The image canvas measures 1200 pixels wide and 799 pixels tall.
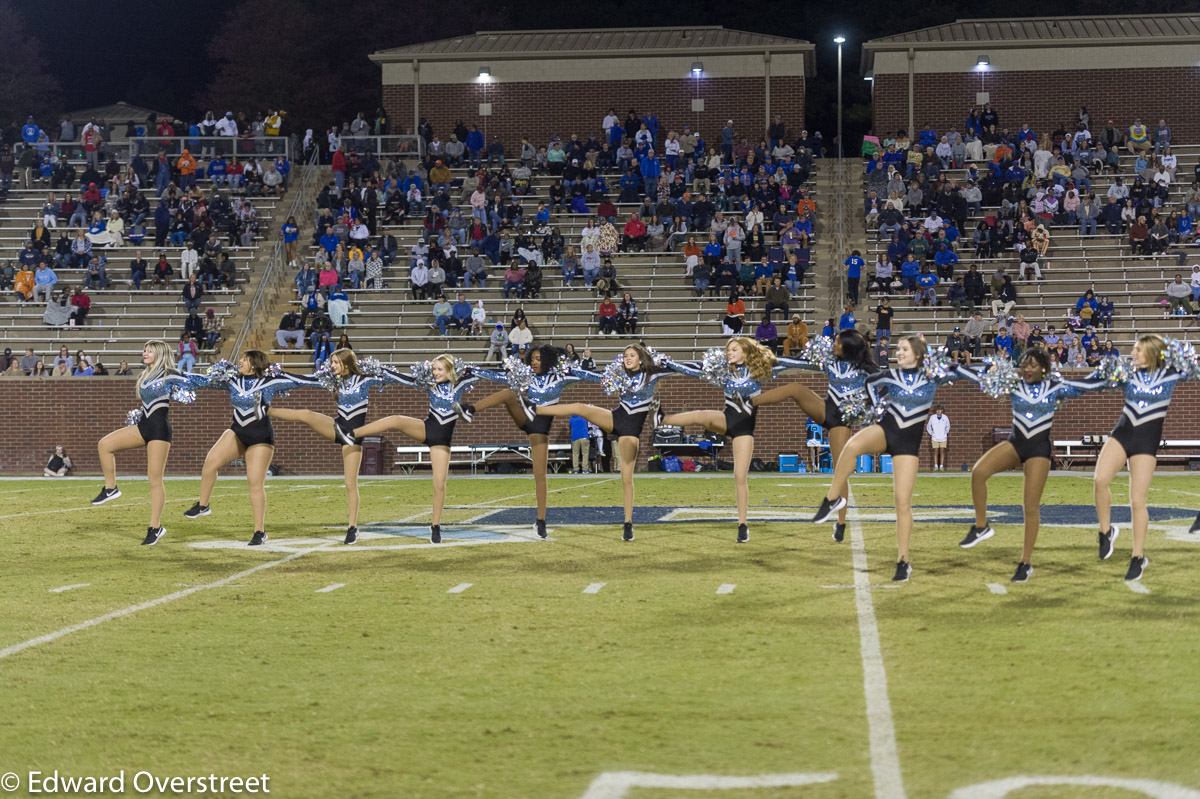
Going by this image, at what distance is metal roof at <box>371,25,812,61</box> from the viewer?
3691 cm

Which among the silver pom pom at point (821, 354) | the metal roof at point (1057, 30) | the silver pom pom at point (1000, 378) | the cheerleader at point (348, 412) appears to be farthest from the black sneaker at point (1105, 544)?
the metal roof at point (1057, 30)

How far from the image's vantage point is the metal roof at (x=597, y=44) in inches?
1453

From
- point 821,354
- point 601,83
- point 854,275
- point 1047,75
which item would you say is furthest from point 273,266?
point 821,354

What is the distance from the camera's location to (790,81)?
3684 cm

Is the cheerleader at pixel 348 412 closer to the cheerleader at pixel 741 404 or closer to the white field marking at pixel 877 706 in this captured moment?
the cheerleader at pixel 741 404

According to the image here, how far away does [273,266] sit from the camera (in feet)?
103

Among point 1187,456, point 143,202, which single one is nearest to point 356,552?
point 1187,456

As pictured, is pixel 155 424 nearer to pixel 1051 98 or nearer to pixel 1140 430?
pixel 1140 430

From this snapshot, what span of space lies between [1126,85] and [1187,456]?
14.6 meters

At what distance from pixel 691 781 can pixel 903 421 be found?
5.18m

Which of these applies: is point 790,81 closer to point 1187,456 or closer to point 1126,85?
point 1126,85

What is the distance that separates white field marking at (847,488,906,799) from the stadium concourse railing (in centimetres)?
2156

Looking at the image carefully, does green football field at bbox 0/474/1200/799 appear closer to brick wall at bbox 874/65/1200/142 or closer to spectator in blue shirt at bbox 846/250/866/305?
spectator in blue shirt at bbox 846/250/866/305

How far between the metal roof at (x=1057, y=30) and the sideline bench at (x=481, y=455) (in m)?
16.7
